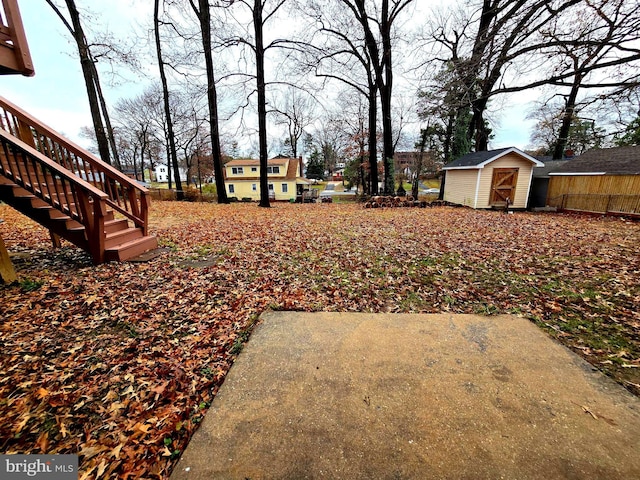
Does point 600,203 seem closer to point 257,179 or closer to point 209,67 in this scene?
point 209,67

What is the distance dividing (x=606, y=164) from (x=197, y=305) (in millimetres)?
17656

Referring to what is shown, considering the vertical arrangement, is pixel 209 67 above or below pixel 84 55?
above

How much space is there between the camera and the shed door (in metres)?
13.3

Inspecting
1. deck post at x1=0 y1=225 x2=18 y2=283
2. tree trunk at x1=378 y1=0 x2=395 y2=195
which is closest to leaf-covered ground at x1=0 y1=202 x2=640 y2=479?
deck post at x1=0 y1=225 x2=18 y2=283

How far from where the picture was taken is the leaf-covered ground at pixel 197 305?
1.76 metres

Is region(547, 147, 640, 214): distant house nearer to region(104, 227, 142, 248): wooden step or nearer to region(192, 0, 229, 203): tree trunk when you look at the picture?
region(104, 227, 142, 248): wooden step

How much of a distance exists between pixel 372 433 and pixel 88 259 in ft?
17.4

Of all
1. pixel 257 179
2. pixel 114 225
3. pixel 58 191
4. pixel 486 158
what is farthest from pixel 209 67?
pixel 257 179

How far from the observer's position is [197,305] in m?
3.26

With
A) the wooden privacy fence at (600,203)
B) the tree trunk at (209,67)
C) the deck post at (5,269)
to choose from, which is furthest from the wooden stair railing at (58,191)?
the wooden privacy fence at (600,203)

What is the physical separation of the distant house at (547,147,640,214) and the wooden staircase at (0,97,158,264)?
54.9 ft

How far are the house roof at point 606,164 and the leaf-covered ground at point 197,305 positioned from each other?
23.6 feet

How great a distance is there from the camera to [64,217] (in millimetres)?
4242

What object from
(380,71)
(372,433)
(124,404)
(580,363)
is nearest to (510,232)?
(580,363)
